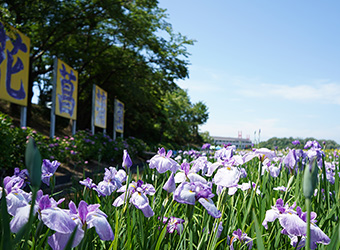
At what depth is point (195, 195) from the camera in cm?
107

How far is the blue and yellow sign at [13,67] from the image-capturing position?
723 centimetres

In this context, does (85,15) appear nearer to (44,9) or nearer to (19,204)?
(44,9)

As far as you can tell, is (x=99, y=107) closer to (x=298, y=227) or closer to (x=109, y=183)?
(x=109, y=183)

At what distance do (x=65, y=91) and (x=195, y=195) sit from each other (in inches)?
395

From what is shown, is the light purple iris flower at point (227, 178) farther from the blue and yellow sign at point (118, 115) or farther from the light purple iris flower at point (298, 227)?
the blue and yellow sign at point (118, 115)

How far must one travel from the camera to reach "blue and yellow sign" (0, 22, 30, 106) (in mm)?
7227

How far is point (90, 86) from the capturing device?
56.7 ft

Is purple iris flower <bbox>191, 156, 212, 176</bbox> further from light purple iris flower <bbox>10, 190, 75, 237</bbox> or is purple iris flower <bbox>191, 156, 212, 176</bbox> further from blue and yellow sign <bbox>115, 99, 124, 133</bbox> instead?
blue and yellow sign <bbox>115, 99, 124, 133</bbox>

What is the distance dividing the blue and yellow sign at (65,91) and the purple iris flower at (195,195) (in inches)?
367

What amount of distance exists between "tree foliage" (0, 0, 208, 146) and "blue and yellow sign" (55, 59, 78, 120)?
88.2 inches

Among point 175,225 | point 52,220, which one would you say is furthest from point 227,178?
point 52,220

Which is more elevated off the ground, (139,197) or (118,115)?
(118,115)

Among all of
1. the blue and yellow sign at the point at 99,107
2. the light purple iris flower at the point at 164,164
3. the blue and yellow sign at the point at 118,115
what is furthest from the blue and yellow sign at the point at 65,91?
the light purple iris flower at the point at 164,164

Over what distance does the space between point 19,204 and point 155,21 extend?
16.6 m
